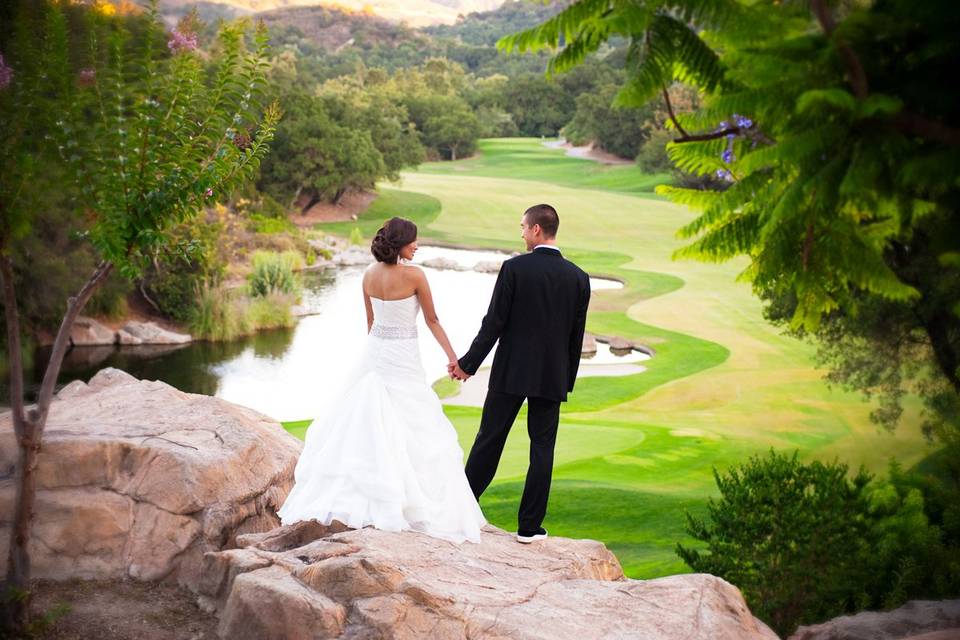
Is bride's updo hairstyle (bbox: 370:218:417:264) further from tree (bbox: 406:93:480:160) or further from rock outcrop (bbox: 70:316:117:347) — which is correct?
tree (bbox: 406:93:480:160)

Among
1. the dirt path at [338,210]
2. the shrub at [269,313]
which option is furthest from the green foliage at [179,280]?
the dirt path at [338,210]

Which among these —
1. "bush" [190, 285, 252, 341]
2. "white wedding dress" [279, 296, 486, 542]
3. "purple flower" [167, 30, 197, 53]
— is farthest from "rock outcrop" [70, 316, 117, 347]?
"purple flower" [167, 30, 197, 53]

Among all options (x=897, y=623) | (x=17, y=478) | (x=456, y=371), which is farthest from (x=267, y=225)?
(x=897, y=623)

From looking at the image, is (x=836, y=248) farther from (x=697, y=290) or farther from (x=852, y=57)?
(x=697, y=290)

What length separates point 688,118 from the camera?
4.16m

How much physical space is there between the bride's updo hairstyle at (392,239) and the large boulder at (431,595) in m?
1.92

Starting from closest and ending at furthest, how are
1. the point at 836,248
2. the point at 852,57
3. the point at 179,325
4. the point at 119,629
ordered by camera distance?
the point at 852,57
the point at 836,248
the point at 119,629
the point at 179,325

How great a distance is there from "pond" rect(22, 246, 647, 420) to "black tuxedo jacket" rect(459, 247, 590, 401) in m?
12.2

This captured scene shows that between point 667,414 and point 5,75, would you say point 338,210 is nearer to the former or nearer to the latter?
point 667,414

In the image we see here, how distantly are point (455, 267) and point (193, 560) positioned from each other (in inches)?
1380

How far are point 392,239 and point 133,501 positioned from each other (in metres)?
2.57

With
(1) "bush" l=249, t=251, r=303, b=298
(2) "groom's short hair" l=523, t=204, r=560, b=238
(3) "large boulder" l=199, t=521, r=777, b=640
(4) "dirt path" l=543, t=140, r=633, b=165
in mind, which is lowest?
(1) "bush" l=249, t=251, r=303, b=298

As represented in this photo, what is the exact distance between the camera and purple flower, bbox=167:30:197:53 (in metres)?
6.63

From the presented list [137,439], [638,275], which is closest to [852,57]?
[137,439]
